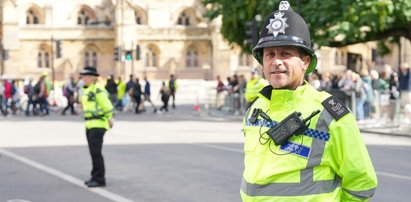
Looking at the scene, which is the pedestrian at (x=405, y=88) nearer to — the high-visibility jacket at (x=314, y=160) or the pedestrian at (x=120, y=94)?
the pedestrian at (x=120, y=94)

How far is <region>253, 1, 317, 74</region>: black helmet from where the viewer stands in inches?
141

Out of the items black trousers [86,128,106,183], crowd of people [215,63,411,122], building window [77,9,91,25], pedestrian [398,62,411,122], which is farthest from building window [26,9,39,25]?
black trousers [86,128,106,183]

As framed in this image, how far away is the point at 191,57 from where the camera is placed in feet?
235

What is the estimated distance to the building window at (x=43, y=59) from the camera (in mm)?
70312

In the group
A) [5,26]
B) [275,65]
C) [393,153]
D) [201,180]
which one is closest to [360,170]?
[275,65]

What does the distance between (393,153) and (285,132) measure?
12346 mm

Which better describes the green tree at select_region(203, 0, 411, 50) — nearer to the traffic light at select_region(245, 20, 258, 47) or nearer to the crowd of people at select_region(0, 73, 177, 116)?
the traffic light at select_region(245, 20, 258, 47)

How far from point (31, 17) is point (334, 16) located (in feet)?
172

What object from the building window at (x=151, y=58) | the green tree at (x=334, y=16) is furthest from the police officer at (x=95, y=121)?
the building window at (x=151, y=58)

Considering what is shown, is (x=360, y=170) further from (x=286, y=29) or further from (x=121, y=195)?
(x=121, y=195)

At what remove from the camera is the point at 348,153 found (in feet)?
11.7

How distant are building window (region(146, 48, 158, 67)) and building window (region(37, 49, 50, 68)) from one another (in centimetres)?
915

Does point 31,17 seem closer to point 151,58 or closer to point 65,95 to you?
point 151,58

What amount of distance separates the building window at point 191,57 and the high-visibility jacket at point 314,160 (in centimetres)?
6781
